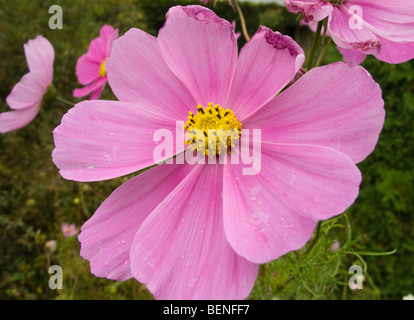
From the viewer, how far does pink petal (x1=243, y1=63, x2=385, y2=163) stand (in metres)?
0.33

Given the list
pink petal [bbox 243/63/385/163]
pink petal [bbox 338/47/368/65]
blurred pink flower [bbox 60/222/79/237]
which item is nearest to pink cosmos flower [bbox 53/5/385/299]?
pink petal [bbox 243/63/385/163]

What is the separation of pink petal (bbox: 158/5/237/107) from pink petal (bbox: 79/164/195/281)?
0.37 feet

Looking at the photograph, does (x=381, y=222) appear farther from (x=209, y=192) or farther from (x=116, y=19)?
(x=116, y=19)

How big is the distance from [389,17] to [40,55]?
646mm

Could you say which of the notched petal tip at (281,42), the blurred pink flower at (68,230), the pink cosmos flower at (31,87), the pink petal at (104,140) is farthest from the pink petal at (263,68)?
the blurred pink flower at (68,230)

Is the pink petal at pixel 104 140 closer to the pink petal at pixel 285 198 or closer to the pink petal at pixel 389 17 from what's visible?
the pink petal at pixel 285 198

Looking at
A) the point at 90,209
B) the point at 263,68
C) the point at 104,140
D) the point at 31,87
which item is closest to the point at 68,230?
the point at 90,209

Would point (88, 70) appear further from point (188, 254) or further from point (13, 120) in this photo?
point (188, 254)

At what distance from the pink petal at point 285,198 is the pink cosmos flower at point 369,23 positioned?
0.11m

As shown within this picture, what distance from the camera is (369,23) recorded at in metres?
0.41

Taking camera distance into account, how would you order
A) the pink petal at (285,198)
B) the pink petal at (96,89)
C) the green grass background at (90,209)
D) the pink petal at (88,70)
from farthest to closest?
the green grass background at (90,209)
the pink petal at (88,70)
the pink petal at (96,89)
the pink petal at (285,198)

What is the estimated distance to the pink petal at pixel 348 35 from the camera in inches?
14.1

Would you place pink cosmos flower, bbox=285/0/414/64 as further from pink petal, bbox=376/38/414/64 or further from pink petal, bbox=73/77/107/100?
pink petal, bbox=73/77/107/100
